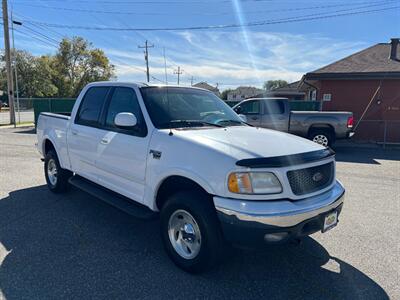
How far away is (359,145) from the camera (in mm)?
13523

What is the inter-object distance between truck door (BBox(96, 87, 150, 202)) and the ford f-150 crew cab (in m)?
7.59

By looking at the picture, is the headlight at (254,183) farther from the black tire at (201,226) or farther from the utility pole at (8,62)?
the utility pole at (8,62)

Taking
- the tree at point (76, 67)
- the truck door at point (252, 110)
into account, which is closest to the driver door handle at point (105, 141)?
the truck door at point (252, 110)

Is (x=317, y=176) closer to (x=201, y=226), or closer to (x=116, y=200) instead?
(x=201, y=226)

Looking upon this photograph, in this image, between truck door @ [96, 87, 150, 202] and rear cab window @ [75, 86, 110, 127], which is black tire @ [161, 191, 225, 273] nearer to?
truck door @ [96, 87, 150, 202]

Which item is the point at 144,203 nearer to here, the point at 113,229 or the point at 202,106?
the point at 113,229

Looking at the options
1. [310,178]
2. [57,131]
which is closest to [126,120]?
[310,178]

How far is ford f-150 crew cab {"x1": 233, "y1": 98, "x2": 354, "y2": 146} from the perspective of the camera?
11.2 meters

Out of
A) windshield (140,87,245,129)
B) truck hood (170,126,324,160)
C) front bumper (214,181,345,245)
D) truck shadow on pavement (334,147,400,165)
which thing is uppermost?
windshield (140,87,245,129)

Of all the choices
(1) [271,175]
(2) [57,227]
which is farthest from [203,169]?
(2) [57,227]

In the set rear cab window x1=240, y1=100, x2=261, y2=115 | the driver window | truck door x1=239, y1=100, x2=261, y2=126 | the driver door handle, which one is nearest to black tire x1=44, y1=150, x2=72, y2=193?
the driver door handle

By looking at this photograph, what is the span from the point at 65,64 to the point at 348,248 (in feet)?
213

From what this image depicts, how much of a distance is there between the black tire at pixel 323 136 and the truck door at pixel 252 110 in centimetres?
202

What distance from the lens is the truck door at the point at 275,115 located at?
11.7 m
